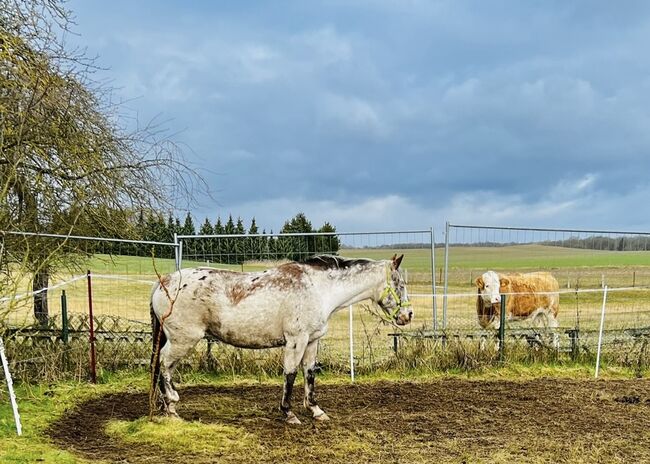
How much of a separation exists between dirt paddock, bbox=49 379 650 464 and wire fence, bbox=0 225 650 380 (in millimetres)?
823

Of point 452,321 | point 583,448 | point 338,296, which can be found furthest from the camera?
point 452,321

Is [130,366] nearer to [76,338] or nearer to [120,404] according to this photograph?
[76,338]

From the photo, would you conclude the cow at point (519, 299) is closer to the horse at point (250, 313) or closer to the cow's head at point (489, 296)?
the cow's head at point (489, 296)

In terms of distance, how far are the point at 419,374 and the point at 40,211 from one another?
6.50 metres

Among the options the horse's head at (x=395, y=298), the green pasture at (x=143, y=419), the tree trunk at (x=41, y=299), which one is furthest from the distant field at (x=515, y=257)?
the tree trunk at (x=41, y=299)

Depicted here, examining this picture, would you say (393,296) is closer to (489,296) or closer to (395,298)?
(395,298)

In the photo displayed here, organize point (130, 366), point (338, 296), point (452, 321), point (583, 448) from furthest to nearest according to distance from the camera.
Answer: point (452, 321), point (130, 366), point (338, 296), point (583, 448)

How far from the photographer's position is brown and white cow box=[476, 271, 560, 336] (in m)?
11.4

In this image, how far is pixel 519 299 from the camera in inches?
456

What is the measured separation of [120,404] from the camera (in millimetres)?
7328

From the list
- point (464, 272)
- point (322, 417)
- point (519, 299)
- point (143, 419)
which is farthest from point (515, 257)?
point (143, 419)

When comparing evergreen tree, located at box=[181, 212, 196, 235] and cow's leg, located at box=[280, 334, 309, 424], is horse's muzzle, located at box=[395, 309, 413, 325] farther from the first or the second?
evergreen tree, located at box=[181, 212, 196, 235]

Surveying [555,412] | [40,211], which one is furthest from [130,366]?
[555,412]

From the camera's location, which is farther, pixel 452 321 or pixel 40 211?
pixel 452 321
